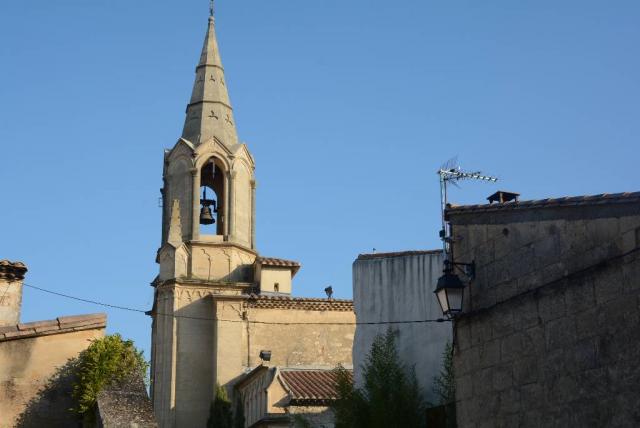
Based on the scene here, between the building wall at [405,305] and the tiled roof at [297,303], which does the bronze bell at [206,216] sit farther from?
the building wall at [405,305]

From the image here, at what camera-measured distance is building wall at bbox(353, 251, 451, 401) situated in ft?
81.5

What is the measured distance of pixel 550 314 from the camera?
11414mm

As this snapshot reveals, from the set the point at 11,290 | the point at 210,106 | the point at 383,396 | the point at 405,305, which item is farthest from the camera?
the point at 210,106

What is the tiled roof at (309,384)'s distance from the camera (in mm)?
32281

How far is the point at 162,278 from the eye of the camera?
41344 mm

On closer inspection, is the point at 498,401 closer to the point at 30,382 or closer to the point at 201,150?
the point at 30,382

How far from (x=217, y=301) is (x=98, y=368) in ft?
77.8

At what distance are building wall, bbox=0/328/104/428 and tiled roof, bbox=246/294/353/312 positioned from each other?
23743mm

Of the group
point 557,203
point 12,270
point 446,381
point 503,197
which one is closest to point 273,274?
point 446,381

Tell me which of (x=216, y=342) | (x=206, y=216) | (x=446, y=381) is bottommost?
(x=446, y=381)

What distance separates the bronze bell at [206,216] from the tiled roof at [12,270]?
22578mm

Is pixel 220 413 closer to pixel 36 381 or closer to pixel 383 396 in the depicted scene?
pixel 383 396

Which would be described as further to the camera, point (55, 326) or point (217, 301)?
point (217, 301)

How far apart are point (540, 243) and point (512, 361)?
147cm
